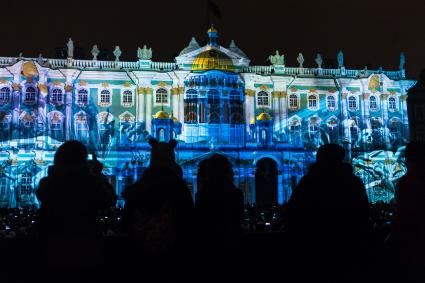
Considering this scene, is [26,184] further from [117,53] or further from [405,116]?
[405,116]

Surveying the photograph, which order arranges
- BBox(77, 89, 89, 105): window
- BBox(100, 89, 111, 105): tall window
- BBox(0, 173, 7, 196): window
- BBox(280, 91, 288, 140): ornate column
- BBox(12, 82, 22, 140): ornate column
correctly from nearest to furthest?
BBox(0, 173, 7, 196): window < BBox(12, 82, 22, 140): ornate column < BBox(77, 89, 89, 105): window < BBox(100, 89, 111, 105): tall window < BBox(280, 91, 288, 140): ornate column

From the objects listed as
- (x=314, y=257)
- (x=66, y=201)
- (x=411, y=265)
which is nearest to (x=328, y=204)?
(x=314, y=257)

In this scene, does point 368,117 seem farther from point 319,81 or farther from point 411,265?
point 411,265

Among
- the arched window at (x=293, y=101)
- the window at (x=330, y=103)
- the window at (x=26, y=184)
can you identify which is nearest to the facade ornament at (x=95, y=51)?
the window at (x=26, y=184)

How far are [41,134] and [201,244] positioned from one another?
4556cm

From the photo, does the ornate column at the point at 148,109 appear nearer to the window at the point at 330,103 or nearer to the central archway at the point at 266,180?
the central archway at the point at 266,180

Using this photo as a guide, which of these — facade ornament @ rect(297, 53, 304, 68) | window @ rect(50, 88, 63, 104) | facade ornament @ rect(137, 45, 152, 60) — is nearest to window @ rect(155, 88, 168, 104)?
facade ornament @ rect(137, 45, 152, 60)

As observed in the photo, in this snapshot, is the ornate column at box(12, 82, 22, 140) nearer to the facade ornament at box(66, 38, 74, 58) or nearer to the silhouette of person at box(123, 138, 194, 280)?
the facade ornament at box(66, 38, 74, 58)

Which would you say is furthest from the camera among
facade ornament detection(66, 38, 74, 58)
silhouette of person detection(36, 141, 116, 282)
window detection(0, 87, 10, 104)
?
facade ornament detection(66, 38, 74, 58)

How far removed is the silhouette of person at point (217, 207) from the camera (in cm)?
738

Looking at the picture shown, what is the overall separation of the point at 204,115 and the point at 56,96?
47.5ft

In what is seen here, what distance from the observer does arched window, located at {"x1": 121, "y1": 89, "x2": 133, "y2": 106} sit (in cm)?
5250

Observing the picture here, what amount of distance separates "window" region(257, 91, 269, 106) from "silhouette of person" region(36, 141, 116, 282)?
4869cm

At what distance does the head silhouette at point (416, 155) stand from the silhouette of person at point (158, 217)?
337 centimetres
